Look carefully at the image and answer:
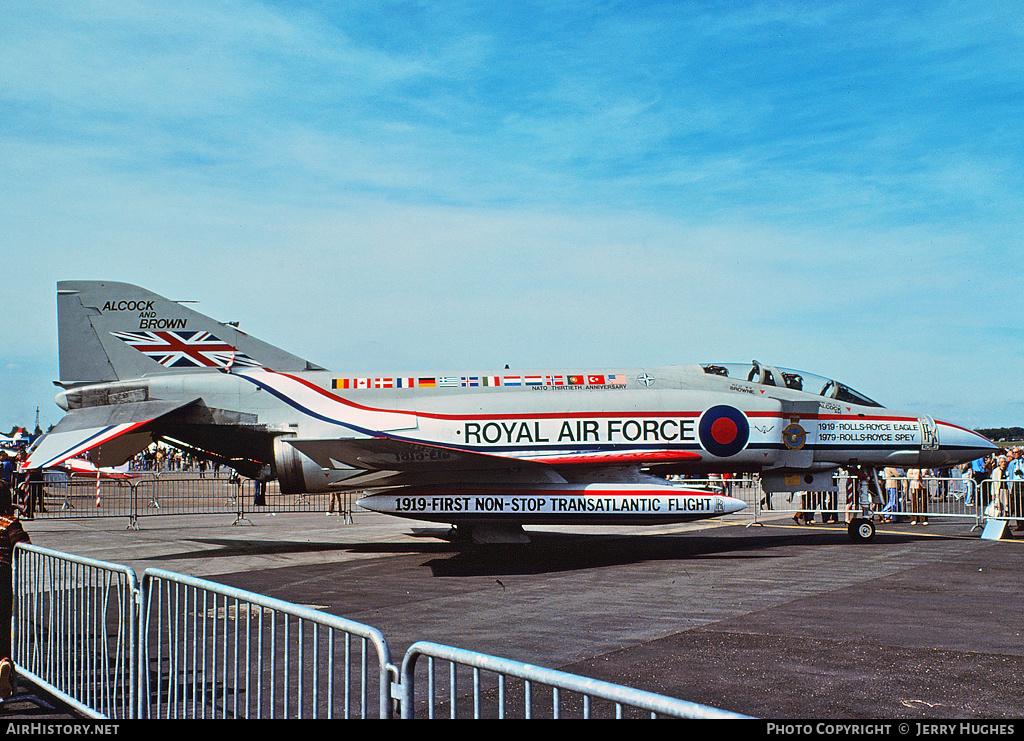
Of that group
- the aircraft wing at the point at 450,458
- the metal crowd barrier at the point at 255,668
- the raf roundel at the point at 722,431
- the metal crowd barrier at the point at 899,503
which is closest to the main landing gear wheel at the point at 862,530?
the metal crowd barrier at the point at 899,503

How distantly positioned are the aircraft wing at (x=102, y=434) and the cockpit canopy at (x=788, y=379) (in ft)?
32.0

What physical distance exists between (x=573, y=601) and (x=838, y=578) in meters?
3.82

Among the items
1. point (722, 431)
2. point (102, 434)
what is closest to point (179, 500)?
point (102, 434)

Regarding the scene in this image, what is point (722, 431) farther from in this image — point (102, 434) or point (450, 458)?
point (102, 434)

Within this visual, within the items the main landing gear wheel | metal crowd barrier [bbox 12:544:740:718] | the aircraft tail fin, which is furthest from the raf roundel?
metal crowd barrier [bbox 12:544:740:718]

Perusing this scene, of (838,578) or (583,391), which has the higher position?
(583,391)

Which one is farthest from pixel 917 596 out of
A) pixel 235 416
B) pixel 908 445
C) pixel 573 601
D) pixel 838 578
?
pixel 235 416

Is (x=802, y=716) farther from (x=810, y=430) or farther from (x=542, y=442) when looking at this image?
(x=810, y=430)

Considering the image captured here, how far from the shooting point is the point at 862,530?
15289mm

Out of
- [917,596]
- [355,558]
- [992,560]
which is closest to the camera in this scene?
[917,596]

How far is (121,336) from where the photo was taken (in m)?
15.6

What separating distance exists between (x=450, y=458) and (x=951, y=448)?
30.2ft

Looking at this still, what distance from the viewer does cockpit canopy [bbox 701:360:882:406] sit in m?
15.9

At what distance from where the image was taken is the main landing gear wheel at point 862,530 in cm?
1526
